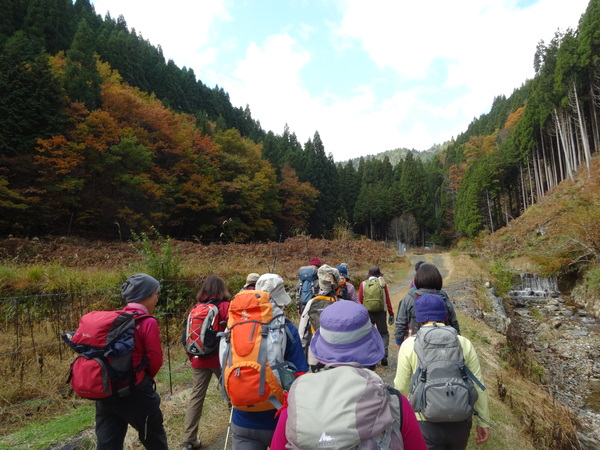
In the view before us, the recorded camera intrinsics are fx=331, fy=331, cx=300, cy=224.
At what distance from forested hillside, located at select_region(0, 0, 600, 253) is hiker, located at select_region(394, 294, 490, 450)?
60.0 ft

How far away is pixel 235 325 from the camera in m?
2.06

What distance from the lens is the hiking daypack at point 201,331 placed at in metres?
2.94

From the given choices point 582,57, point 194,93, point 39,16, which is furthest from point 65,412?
point 194,93

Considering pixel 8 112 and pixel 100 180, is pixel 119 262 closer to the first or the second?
pixel 100 180

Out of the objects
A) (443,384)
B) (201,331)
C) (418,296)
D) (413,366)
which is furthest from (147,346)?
(418,296)

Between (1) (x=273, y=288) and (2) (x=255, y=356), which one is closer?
(2) (x=255, y=356)

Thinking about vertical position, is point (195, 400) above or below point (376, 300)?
below

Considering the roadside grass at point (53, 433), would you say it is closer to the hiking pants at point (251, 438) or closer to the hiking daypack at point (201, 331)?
the hiking daypack at point (201, 331)

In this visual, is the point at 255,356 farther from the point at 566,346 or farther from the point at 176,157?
the point at 176,157

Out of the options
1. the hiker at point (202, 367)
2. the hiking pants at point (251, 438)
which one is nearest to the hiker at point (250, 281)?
the hiker at point (202, 367)

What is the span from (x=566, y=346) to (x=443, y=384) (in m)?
10.9

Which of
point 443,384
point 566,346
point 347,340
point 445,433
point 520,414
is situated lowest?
point 566,346

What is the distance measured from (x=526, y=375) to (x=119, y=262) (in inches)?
452

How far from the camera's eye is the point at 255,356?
1.94 metres
